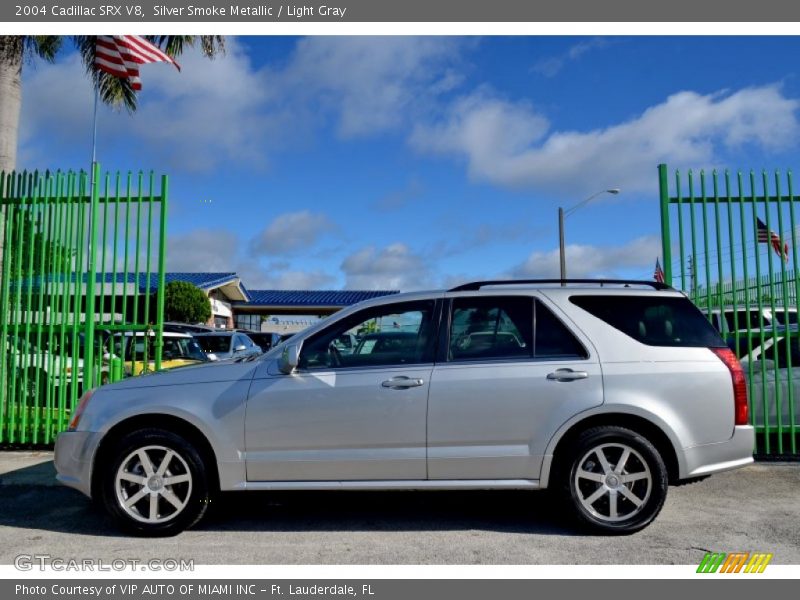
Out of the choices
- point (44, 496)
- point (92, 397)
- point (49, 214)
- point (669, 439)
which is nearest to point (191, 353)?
point (49, 214)

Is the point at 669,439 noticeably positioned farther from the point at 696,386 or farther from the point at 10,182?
the point at 10,182

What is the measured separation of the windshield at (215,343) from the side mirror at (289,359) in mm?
11196

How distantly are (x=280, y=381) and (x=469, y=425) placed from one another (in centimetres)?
135

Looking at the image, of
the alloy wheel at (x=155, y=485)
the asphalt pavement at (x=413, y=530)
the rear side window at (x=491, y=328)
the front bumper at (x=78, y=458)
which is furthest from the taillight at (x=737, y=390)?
the front bumper at (x=78, y=458)

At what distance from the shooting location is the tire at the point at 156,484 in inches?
181

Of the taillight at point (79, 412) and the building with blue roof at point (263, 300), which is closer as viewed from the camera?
the taillight at point (79, 412)

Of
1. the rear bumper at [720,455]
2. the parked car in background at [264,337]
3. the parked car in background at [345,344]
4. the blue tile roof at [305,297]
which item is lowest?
the rear bumper at [720,455]

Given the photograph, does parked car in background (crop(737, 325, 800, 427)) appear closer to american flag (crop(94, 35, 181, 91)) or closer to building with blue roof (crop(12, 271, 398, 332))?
american flag (crop(94, 35, 181, 91))

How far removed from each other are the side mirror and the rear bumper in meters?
2.74

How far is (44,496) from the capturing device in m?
5.95

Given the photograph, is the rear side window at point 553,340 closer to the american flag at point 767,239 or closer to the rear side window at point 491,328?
the rear side window at point 491,328

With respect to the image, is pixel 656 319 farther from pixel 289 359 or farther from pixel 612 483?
pixel 289 359

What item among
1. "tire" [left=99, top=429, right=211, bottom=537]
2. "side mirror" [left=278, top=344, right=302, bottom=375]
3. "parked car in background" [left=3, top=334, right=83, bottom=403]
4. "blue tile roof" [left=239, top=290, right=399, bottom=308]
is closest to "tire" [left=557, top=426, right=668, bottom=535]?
"side mirror" [left=278, top=344, right=302, bottom=375]

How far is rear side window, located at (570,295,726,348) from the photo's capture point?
15.7 ft
